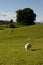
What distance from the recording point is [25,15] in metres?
146

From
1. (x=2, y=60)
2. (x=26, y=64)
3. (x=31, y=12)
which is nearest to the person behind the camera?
(x=26, y=64)

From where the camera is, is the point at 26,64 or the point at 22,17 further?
the point at 22,17

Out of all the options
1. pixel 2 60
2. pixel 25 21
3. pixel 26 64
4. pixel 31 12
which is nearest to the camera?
pixel 26 64

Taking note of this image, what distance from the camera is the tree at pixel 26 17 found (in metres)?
140

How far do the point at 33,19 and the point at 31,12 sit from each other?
662 cm

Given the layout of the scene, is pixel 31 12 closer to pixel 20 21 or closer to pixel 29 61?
pixel 20 21

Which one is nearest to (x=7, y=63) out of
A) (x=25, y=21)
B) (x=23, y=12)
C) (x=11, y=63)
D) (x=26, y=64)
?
(x=11, y=63)

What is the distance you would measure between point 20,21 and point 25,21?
3.97 m

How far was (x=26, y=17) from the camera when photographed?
14312 cm

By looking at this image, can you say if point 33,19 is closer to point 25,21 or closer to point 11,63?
point 25,21

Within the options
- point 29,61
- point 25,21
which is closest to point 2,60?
point 29,61

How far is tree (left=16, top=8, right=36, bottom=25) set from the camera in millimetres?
140500

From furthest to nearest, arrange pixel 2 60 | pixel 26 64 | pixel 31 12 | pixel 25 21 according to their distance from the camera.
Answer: pixel 31 12 → pixel 25 21 → pixel 2 60 → pixel 26 64

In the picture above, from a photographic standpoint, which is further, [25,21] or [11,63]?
[25,21]
